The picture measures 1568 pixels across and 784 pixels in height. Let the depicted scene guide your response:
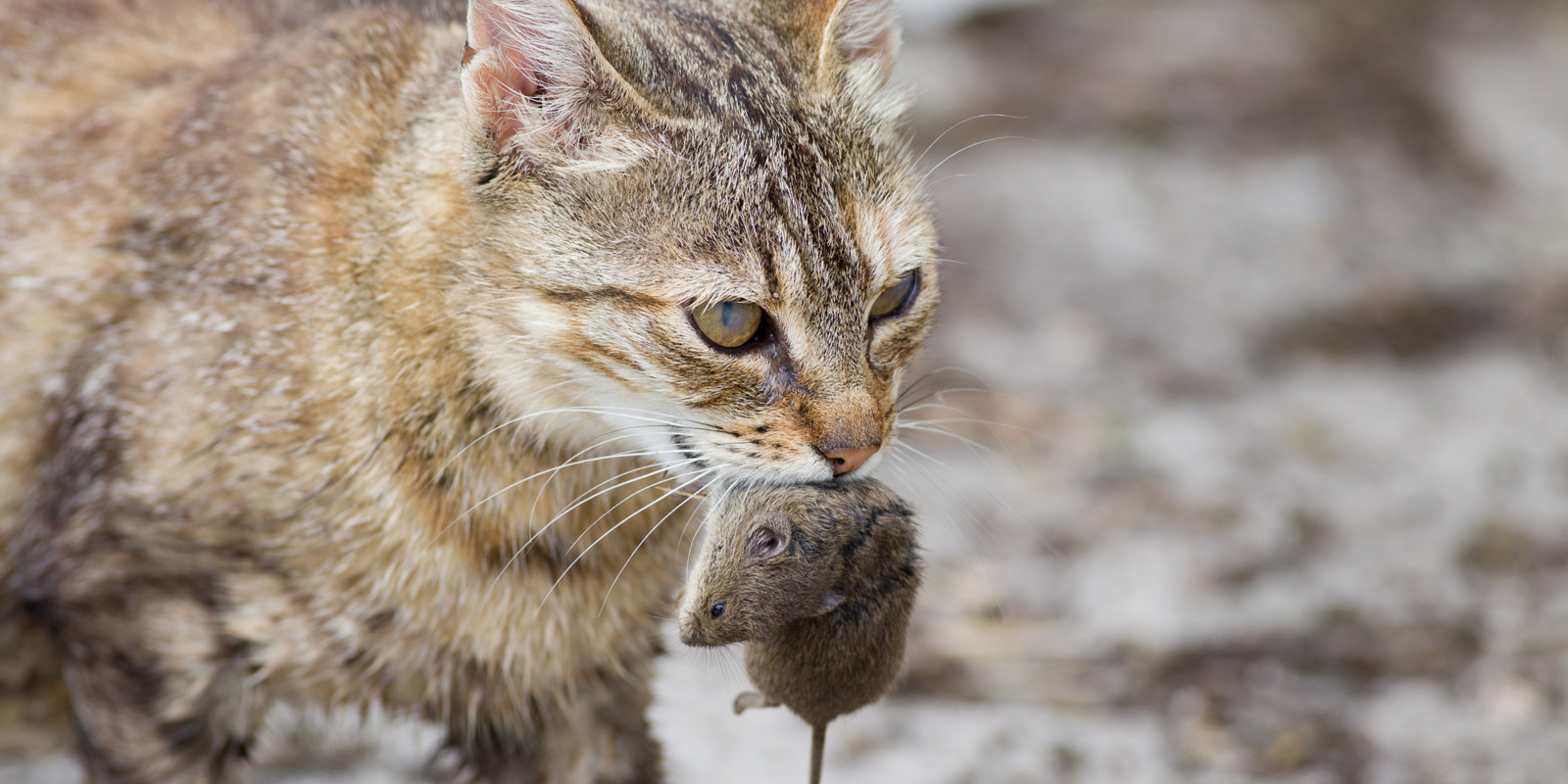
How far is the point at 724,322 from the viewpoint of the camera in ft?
8.75

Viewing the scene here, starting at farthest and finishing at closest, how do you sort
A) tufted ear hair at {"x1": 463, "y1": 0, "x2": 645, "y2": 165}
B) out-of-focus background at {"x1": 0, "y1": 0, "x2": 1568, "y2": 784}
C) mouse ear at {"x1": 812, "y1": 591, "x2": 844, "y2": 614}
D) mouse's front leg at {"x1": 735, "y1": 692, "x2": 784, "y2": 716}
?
out-of-focus background at {"x1": 0, "y1": 0, "x2": 1568, "y2": 784} → mouse's front leg at {"x1": 735, "y1": 692, "x2": 784, "y2": 716} → mouse ear at {"x1": 812, "y1": 591, "x2": 844, "y2": 614} → tufted ear hair at {"x1": 463, "y1": 0, "x2": 645, "y2": 165}

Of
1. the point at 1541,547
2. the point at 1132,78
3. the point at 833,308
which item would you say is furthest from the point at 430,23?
the point at 1132,78

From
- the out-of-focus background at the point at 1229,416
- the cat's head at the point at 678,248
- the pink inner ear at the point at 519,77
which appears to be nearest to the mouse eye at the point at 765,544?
the cat's head at the point at 678,248

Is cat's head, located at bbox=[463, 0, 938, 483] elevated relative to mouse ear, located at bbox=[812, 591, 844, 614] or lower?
elevated

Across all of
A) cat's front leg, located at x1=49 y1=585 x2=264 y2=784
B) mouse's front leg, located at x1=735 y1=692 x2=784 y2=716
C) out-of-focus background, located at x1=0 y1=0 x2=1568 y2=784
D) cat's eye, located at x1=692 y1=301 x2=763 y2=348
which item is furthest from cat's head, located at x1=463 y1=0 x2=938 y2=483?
cat's front leg, located at x1=49 y1=585 x2=264 y2=784

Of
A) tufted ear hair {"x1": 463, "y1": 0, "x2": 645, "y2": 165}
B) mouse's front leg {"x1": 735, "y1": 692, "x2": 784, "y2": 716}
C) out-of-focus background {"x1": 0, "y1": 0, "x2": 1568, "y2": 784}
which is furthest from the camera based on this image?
out-of-focus background {"x1": 0, "y1": 0, "x2": 1568, "y2": 784}

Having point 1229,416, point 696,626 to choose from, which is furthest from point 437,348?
point 1229,416

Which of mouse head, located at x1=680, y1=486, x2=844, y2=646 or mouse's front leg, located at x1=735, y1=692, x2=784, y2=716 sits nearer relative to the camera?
mouse head, located at x1=680, y1=486, x2=844, y2=646

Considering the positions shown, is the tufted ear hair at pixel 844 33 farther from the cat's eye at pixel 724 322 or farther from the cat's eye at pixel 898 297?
the cat's eye at pixel 724 322

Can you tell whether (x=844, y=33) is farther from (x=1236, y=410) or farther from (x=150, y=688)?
(x=1236, y=410)

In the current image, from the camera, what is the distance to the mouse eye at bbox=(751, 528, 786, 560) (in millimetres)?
2664

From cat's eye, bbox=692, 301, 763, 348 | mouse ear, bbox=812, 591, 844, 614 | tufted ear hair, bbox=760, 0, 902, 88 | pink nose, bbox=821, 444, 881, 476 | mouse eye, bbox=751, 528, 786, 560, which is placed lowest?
mouse ear, bbox=812, 591, 844, 614

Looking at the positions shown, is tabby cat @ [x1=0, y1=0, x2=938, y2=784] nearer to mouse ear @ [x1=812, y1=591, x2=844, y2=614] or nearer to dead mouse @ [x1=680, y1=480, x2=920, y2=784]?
dead mouse @ [x1=680, y1=480, x2=920, y2=784]

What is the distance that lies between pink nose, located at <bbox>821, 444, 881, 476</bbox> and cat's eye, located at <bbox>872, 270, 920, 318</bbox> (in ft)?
0.96
